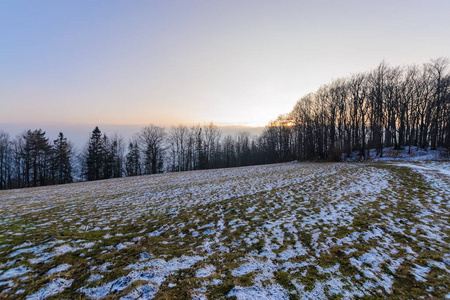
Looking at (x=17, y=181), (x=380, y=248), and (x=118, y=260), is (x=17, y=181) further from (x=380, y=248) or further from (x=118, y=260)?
(x=380, y=248)

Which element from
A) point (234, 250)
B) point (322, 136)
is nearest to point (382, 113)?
point (322, 136)

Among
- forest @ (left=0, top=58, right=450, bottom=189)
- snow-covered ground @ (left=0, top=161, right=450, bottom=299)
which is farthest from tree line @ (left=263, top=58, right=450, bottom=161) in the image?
snow-covered ground @ (left=0, top=161, right=450, bottom=299)

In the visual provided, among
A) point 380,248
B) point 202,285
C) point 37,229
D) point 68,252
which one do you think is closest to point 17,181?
point 37,229

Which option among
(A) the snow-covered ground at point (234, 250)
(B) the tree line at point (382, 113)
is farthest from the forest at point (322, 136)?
(A) the snow-covered ground at point (234, 250)

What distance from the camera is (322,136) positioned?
144ft

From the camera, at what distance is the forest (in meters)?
33.8

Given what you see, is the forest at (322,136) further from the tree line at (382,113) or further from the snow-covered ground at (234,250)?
the snow-covered ground at (234,250)

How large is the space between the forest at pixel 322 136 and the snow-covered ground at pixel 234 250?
3131 centimetres

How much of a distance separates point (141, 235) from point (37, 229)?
3.82 metres

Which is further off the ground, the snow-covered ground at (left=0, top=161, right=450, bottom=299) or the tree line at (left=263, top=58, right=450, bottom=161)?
the tree line at (left=263, top=58, right=450, bottom=161)

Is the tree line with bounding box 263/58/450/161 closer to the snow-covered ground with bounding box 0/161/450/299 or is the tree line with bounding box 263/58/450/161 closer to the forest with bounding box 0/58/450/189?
the forest with bounding box 0/58/450/189

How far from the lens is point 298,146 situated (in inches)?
2140

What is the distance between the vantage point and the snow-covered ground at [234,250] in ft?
10.7

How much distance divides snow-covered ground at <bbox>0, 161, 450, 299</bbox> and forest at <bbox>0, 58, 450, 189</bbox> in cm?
3131
